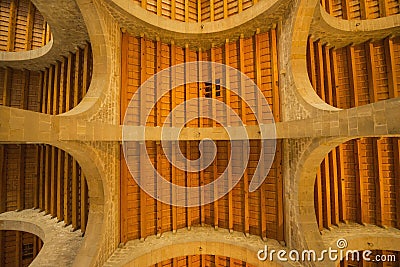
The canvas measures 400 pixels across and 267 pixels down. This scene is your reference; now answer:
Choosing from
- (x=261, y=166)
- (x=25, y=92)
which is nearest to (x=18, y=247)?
(x=25, y=92)

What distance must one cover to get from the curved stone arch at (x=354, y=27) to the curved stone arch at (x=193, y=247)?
7.49 meters

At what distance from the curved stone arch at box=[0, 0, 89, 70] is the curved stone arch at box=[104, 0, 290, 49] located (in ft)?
4.03

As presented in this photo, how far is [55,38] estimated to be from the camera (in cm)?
826

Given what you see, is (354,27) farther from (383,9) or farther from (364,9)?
(383,9)

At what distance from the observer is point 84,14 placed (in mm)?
6848

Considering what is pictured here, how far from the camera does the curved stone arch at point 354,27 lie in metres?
7.66

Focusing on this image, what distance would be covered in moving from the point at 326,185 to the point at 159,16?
8548 millimetres

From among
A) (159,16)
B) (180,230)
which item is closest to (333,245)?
(180,230)

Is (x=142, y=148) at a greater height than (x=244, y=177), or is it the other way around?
(x=142, y=148)

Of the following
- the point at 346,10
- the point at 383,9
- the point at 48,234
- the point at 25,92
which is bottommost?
the point at 48,234

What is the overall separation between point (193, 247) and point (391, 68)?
9.45 meters

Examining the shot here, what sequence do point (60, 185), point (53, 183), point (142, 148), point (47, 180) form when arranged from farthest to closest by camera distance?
point (47, 180), point (53, 183), point (60, 185), point (142, 148)

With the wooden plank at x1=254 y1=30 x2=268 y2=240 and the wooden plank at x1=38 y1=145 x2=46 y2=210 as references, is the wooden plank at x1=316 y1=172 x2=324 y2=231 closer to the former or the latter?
the wooden plank at x1=254 y1=30 x2=268 y2=240

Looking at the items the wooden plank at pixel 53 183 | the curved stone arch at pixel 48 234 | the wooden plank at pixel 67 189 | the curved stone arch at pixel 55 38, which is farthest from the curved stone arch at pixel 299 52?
the wooden plank at pixel 53 183
